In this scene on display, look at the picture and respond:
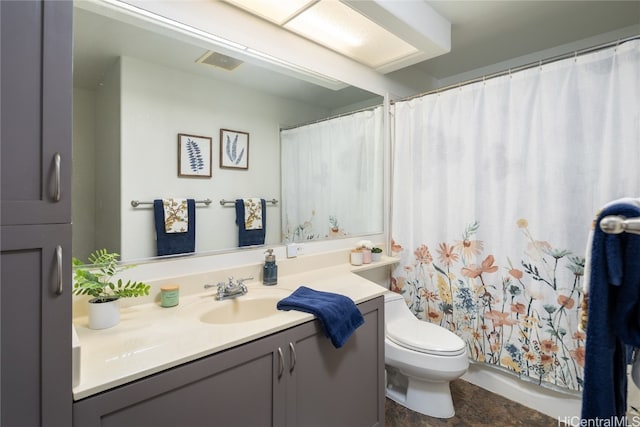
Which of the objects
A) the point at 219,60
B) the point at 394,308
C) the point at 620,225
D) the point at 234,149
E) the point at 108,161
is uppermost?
the point at 219,60

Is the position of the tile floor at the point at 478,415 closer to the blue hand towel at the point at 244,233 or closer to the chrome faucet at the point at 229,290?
the chrome faucet at the point at 229,290

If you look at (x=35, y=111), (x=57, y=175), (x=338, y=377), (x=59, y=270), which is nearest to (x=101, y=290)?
(x=59, y=270)

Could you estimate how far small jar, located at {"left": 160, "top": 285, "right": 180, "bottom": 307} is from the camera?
1.29 metres

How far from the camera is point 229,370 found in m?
0.98

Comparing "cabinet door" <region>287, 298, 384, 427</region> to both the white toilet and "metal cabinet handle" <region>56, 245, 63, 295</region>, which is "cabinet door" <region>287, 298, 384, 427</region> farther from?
"metal cabinet handle" <region>56, 245, 63, 295</region>

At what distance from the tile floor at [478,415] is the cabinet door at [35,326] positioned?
5.25 feet

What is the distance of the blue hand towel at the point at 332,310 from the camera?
1214 millimetres

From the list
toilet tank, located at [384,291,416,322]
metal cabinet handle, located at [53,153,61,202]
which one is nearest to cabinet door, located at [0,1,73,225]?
metal cabinet handle, located at [53,153,61,202]

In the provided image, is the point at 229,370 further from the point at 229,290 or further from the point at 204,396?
the point at 229,290

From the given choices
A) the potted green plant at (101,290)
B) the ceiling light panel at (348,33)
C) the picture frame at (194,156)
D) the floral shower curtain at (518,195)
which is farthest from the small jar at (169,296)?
the floral shower curtain at (518,195)

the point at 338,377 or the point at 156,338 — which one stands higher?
the point at 156,338

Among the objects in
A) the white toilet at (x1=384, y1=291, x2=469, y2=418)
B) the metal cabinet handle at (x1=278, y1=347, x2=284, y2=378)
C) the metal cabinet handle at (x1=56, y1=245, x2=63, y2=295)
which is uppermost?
the metal cabinet handle at (x1=56, y1=245, x2=63, y2=295)

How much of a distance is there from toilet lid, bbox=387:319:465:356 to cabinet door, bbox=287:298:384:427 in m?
0.27

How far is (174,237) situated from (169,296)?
0.28m
